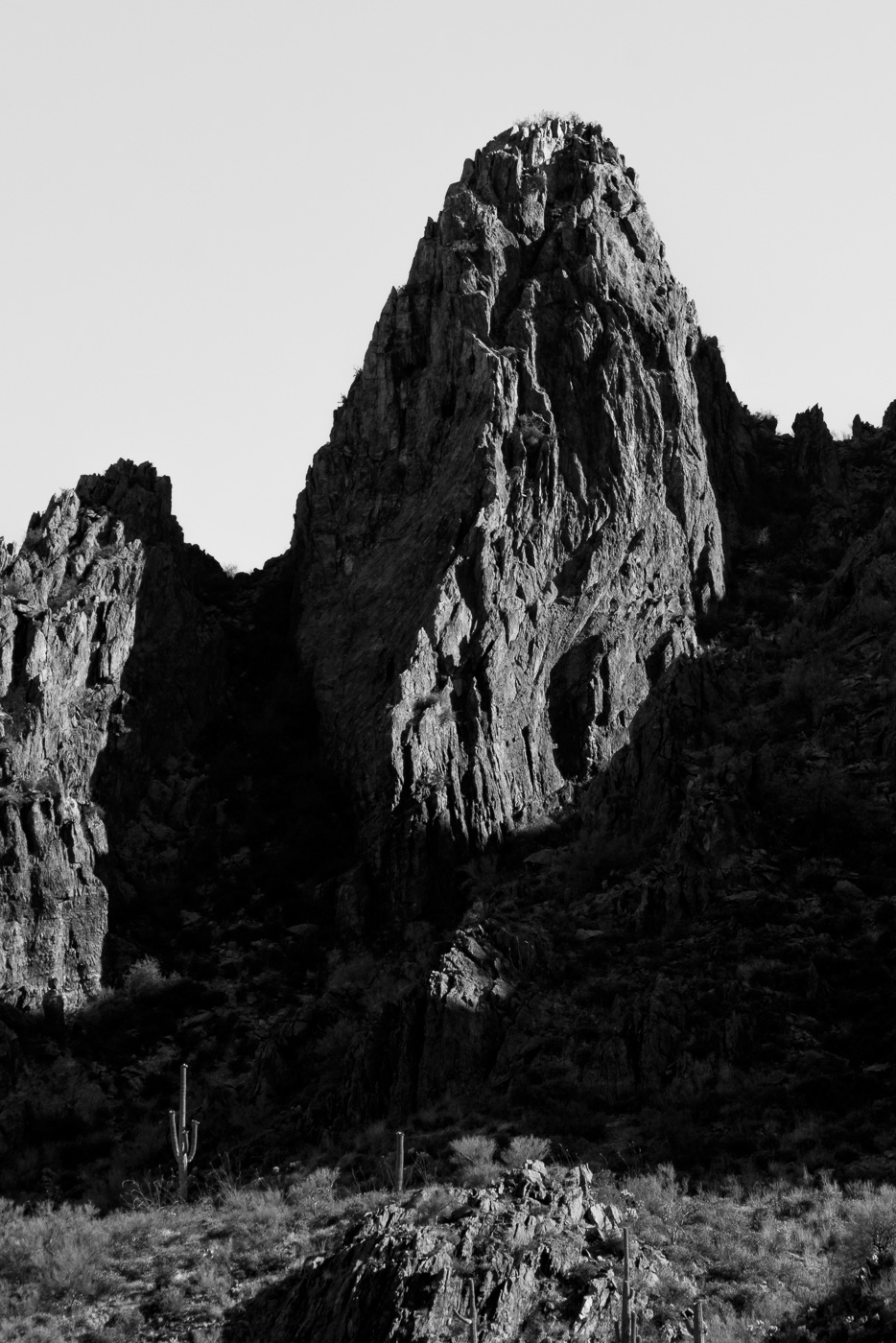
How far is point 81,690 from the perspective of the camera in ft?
235

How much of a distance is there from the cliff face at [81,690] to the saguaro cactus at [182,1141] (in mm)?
9656

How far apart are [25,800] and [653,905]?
1992 cm

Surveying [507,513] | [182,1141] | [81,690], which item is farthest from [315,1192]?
[507,513]

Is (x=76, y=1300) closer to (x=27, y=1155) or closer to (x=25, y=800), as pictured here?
(x=27, y=1155)

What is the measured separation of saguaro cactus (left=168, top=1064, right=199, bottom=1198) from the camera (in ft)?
174

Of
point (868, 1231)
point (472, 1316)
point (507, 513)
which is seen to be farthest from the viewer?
point (507, 513)

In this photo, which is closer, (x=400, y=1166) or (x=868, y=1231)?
(x=868, y=1231)

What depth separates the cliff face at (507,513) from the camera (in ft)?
229

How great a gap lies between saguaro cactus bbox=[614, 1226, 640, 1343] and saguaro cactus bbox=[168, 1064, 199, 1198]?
12.7 meters

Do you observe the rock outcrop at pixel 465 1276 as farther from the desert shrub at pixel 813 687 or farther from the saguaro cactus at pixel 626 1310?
the desert shrub at pixel 813 687

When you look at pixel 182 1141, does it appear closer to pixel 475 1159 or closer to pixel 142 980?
pixel 475 1159

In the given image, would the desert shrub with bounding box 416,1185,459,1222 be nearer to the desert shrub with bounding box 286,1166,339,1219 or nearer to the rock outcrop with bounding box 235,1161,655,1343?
the rock outcrop with bounding box 235,1161,655,1343

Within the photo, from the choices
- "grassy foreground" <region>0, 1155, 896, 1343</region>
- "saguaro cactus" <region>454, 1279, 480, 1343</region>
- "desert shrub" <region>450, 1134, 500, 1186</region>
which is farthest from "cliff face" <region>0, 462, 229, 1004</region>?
"saguaro cactus" <region>454, 1279, 480, 1343</region>

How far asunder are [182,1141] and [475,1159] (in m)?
7.95
